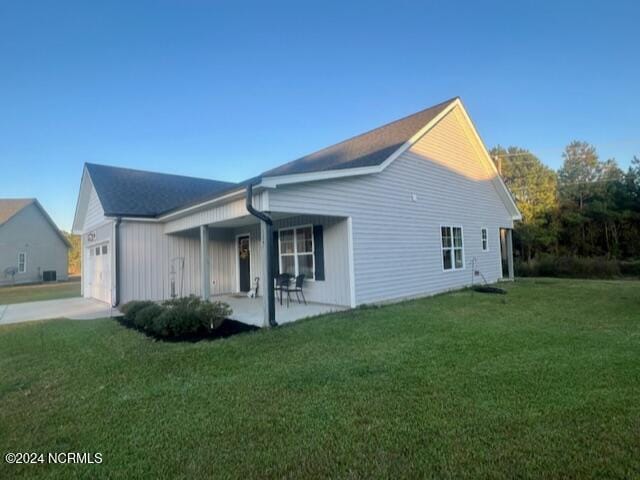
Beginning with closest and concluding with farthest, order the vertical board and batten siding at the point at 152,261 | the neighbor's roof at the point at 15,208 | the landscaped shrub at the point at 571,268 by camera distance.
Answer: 1. the vertical board and batten siding at the point at 152,261
2. the landscaped shrub at the point at 571,268
3. the neighbor's roof at the point at 15,208

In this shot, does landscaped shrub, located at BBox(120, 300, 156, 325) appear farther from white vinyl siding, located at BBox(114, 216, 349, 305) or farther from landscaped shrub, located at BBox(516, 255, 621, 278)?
landscaped shrub, located at BBox(516, 255, 621, 278)

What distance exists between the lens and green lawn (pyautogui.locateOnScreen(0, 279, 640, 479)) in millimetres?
2201

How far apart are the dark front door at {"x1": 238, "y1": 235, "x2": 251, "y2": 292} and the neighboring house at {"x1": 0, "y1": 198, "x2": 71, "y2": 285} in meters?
21.9

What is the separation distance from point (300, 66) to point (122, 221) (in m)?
8.40

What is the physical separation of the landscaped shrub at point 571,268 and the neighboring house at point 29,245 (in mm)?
33066

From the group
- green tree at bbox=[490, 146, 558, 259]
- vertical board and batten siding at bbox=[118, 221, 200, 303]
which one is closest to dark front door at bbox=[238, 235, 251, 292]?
vertical board and batten siding at bbox=[118, 221, 200, 303]

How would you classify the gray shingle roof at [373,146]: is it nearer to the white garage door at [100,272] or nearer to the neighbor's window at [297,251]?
the neighbor's window at [297,251]

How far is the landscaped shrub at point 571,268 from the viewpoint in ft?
53.4

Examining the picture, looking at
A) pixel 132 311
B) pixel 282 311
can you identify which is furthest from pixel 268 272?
pixel 132 311

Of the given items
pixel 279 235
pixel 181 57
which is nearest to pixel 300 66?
pixel 181 57

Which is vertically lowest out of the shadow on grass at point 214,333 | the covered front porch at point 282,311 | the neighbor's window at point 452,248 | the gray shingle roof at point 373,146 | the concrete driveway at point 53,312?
the shadow on grass at point 214,333

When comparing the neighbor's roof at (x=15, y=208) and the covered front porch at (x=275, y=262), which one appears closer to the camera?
the covered front porch at (x=275, y=262)

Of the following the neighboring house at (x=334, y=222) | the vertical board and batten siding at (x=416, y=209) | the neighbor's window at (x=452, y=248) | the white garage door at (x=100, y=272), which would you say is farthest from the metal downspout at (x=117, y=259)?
the neighbor's window at (x=452, y=248)

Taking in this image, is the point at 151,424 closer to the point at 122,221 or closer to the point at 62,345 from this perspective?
the point at 62,345
